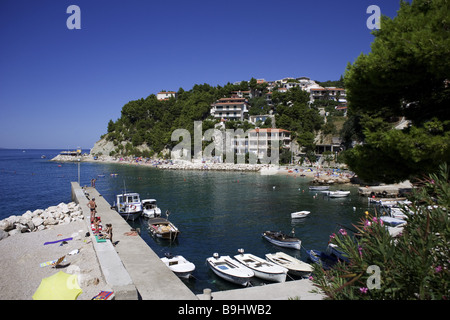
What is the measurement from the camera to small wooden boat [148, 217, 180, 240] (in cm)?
1919

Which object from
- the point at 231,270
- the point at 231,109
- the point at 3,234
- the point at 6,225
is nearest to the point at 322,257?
the point at 231,270

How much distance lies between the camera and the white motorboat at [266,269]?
13.6 metres

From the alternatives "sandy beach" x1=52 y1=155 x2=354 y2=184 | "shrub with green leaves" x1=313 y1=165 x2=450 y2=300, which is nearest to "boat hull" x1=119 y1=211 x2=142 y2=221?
"shrub with green leaves" x1=313 y1=165 x2=450 y2=300

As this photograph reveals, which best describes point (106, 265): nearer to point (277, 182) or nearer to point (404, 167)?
point (404, 167)

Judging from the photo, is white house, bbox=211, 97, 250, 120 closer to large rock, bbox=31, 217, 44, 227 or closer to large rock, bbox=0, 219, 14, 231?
large rock, bbox=31, 217, 44, 227

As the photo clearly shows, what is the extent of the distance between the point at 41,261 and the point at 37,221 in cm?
869

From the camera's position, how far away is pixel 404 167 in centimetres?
933

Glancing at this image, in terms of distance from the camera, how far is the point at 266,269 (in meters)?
14.0

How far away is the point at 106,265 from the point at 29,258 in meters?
5.75

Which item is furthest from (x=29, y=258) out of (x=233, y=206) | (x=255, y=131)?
(x=255, y=131)

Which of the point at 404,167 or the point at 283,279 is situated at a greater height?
the point at 404,167

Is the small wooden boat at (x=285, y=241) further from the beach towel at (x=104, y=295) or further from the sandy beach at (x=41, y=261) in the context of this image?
the beach towel at (x=104, y=295)

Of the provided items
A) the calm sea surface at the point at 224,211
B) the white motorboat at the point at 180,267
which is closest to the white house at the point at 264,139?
the calm sea surface at the point at 224,211

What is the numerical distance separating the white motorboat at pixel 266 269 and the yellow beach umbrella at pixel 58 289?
8.81 meters
